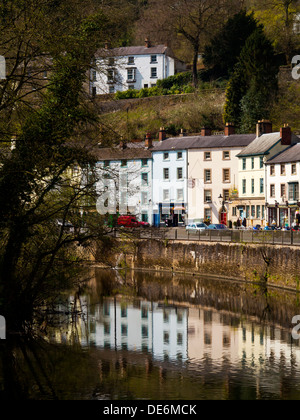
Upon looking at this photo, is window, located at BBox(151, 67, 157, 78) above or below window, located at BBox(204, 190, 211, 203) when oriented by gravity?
above

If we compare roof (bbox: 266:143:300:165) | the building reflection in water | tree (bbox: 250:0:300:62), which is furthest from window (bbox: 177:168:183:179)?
the building reflection in water

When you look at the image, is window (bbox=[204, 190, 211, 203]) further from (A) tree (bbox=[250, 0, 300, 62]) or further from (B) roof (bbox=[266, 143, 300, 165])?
(A) tree (bbox=[250, 0, 300, 62])

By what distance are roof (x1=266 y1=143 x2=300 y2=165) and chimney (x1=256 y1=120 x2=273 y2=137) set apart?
16.4ft

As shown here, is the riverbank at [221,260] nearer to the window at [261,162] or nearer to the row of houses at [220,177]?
the row of houses at [220,177]

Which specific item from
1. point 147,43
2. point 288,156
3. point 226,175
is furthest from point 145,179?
point 147,43

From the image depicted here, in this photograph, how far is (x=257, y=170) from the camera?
61.7 m

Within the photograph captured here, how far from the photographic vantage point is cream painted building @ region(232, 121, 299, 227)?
59875 mm

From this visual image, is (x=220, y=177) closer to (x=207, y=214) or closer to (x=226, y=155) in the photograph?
(x=226, y=155)

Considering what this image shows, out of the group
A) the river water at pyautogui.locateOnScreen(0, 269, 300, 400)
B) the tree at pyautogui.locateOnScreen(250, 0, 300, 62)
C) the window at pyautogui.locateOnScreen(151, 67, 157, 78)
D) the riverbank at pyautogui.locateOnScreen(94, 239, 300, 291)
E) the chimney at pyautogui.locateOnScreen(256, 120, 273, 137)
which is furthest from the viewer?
the window at pyautogui.locateOnScreen(151, 67, 157, 78)
